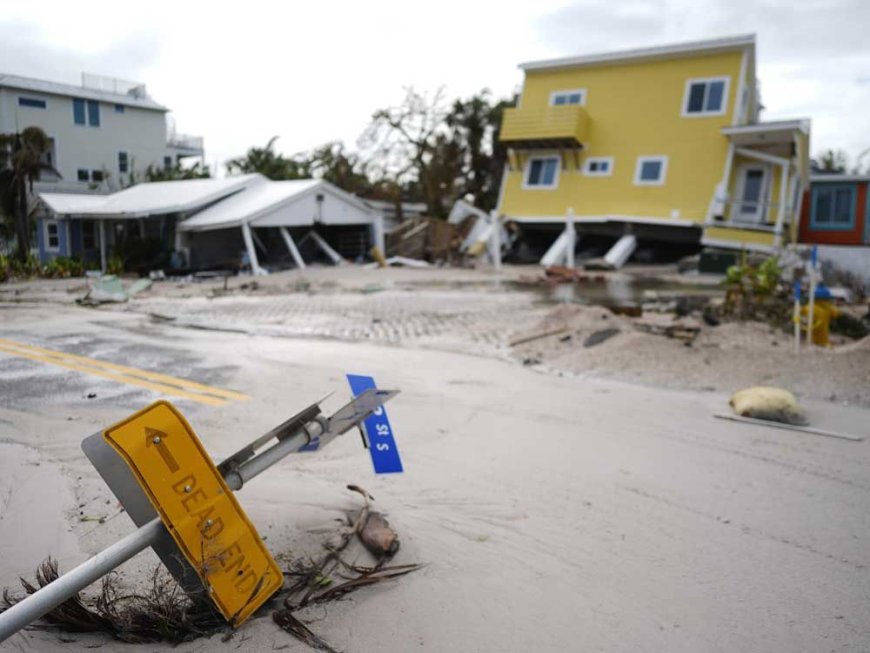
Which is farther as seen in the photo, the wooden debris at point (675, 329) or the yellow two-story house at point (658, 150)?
the yellow two-story house at point (658, 150)

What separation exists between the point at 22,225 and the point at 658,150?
25570 millimetres

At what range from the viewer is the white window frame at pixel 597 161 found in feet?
94.5

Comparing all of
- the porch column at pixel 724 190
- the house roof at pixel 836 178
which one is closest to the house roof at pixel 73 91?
the porch column at pixel 724 190

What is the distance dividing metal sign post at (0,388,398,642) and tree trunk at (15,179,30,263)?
4.41m

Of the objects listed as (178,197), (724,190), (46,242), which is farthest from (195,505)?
(724,190)

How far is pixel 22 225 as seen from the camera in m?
6.26

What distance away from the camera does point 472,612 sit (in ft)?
9.84

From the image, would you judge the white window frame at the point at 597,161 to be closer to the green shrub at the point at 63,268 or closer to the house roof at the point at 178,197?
the house roof at the point at 178,197

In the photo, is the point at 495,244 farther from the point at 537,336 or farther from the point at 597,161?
the point at 537,336

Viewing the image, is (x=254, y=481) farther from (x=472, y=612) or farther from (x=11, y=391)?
(x=11, y=391)

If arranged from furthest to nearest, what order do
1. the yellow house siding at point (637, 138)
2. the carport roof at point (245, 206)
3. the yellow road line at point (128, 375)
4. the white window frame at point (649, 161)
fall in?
the white window frame at point (649, 161), the yellow house siding at point (637, 138), the carport roof at point (245, 206), the yellow road line at point (128, 375)

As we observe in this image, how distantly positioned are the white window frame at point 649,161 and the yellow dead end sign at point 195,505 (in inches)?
1078

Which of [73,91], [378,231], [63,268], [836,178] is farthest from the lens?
[836,178]

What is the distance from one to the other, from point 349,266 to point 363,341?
1577 cm
